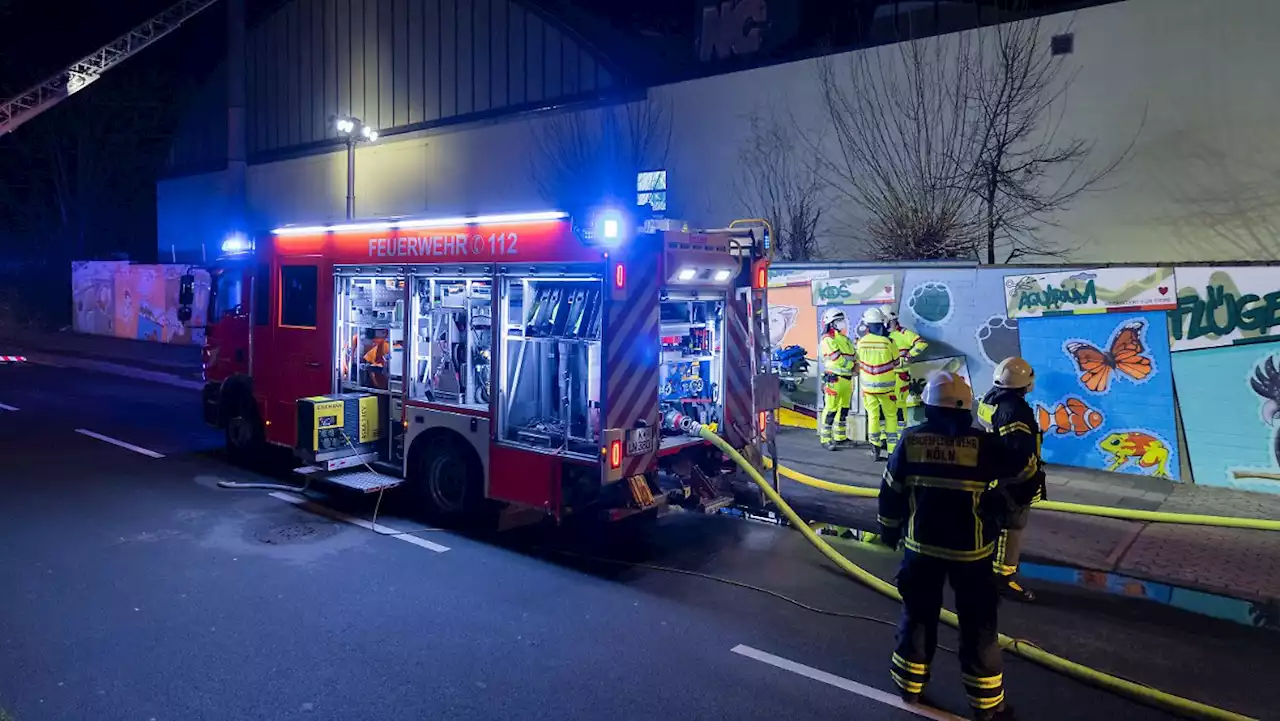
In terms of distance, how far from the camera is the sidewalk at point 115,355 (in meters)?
19.6

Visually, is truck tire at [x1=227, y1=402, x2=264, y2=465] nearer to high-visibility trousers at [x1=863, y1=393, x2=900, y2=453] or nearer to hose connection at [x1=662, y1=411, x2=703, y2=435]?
hose connection at [x1=662, y1=411, x2=703, y2=435]

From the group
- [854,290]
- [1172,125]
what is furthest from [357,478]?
[1172,125]

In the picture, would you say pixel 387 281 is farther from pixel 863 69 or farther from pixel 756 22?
pixel 756 22

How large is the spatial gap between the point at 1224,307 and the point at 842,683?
6.82m

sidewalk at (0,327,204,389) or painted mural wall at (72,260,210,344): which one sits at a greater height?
painted mural wall at (72,260,210,344)

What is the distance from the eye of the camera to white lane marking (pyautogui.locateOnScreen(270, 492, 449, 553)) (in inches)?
292

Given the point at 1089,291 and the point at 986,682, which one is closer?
the point at 986,682

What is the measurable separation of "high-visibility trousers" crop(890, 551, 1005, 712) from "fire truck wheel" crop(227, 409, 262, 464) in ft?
25.8

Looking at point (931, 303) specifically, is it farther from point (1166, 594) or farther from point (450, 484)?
point (450, 484)

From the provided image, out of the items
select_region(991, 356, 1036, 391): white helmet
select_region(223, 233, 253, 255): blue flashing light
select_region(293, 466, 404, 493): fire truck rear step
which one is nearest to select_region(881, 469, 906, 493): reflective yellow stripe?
select_region(991, 356, 1036, 391): white helmet

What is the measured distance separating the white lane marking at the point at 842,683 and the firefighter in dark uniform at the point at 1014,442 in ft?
3.85

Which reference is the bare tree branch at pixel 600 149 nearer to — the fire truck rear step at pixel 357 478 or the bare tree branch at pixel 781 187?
the bare tree branch at pixel 781 187

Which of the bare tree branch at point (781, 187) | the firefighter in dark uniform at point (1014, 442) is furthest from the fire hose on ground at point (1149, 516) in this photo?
the bare tree branch at point (781, 187)

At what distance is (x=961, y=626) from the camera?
4512 mm
